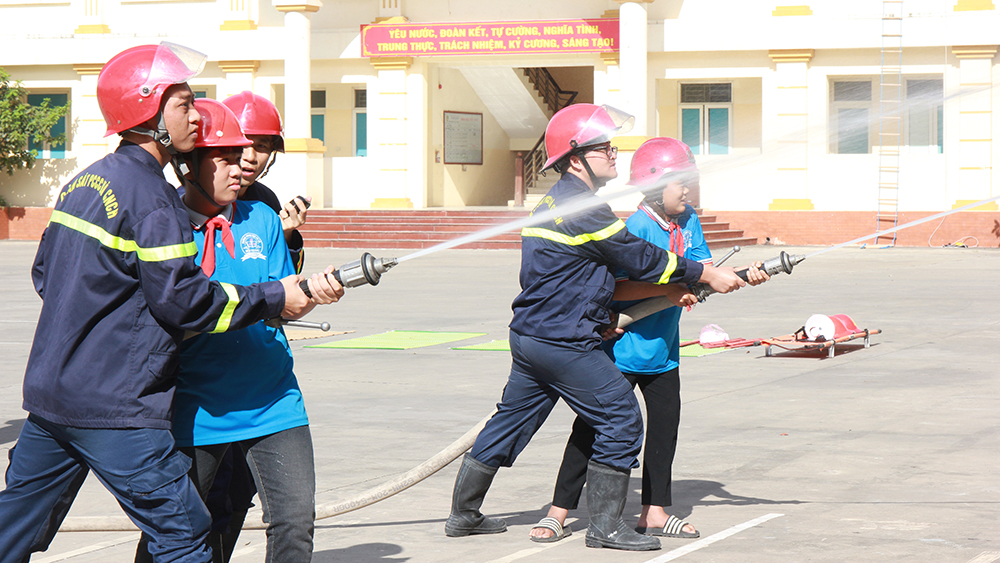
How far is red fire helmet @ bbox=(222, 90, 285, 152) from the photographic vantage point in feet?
14.3

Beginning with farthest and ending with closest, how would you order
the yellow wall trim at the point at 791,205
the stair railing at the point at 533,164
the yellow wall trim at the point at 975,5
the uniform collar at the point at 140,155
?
the stair railing at the point at 533,164 → the yellow wall trim at the point at 791,205 → the yellow wall trim at the point at 975,5 → the uniform collar at the point at 140,155

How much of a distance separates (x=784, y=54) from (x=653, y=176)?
2410 cm

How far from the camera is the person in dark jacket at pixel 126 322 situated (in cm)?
331

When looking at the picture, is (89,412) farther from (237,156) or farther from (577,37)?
(577,37)

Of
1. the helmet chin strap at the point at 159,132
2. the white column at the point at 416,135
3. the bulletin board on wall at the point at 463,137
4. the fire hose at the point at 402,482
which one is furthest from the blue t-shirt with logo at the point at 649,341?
the bulletin board on wall at the point at 463,137

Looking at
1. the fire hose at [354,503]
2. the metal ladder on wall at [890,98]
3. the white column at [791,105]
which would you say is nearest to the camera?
the fire hose at [354,503]

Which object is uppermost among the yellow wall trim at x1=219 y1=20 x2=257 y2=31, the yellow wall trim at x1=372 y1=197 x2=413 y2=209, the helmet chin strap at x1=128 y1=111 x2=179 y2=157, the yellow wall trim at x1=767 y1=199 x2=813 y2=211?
the yellow wall trim at x1=219 y1=20 x2=257 y2=31

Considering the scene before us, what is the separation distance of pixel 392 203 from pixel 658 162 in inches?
1034

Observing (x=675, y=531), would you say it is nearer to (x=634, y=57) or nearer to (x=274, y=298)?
(x=274, y=298)

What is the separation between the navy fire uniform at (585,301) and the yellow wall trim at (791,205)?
23894 mm

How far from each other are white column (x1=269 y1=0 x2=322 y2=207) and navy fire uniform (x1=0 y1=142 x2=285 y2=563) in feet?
88.9

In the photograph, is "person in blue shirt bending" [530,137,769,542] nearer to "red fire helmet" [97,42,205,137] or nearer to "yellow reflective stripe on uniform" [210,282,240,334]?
"yellow reflective stripe on uniform" [210,282,240,334]

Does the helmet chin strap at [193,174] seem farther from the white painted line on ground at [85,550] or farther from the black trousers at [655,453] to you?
the black trousers at [655,453]

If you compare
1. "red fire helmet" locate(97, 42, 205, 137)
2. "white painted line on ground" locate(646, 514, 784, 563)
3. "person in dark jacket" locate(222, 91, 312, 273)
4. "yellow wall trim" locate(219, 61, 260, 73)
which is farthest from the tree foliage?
"red fire helmet" locate(97, 42, 205, 137)
